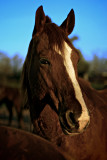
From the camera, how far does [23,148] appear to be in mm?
907

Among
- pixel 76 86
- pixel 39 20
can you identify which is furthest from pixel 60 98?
pixel 39 20

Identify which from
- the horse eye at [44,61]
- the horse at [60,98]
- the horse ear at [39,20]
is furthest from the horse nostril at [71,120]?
the horse ear at [39,20]

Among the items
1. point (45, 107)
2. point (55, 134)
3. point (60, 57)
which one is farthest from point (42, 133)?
point (60, 57)

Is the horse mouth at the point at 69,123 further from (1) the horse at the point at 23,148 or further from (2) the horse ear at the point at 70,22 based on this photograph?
(2) the horse ear at the point at 70,22

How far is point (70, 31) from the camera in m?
2.68

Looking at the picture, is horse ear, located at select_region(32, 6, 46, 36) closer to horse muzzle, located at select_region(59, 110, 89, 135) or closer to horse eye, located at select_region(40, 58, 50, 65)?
horse eye, located at select_region(40, 58, 50, 65)

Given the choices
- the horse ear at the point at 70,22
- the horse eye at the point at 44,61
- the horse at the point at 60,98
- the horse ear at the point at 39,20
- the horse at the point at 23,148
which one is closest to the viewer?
the horse at the point at 23,148

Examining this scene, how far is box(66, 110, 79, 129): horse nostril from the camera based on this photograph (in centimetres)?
180

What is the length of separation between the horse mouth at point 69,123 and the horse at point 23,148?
0.86 meters

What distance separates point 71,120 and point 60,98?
30 centimetres

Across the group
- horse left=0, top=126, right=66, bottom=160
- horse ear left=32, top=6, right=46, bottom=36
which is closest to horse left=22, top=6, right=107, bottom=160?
horse ear left=32, top=6, right=46, bottom=36

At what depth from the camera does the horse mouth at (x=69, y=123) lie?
1.82 metres

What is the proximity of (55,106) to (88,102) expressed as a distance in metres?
0.56

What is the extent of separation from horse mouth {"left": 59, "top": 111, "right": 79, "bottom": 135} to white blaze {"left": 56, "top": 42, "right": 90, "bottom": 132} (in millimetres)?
52
